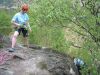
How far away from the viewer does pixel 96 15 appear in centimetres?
1280

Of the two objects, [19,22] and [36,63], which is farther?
[19,22]

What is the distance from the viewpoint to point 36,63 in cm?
1152

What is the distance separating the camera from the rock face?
1114 cm

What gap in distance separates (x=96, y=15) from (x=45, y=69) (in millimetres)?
2685

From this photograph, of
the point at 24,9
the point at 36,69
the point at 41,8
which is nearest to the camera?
the point at 36,69

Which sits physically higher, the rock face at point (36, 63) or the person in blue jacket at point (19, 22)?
the person in blue jacket at point (19, 22)

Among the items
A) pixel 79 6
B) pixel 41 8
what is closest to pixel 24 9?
pixel 41 8

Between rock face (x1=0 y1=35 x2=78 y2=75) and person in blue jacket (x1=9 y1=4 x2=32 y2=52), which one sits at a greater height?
person in blue jacket (x1=9 y1=4 x2=32 y2=52)

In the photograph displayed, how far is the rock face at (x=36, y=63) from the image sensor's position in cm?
1114

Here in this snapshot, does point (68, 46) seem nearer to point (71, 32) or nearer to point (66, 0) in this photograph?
point (71, 32)

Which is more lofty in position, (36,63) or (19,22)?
(19,22)

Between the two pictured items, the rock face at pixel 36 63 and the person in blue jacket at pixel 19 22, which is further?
the person in blue jacket at pixel 19 22

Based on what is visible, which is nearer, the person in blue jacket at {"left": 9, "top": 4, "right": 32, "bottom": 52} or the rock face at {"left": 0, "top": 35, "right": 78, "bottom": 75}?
the rock face at {"left": 0, "top": 35, "right": 78, "bottom": 75}

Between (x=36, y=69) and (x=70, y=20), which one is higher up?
(x=70, y=20)
